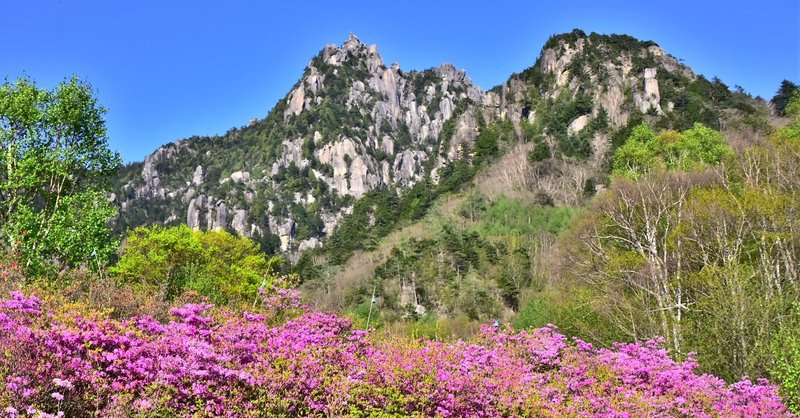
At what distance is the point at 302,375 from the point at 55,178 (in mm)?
18918

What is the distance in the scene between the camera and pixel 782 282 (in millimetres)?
22578

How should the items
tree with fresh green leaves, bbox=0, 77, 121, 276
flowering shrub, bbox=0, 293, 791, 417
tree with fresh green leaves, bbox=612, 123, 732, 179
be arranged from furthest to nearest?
tree with fresh green leaves, bbox=612, 123, 732, 179, tree with fresh green leaves, bbox=0, 77, 121, 276, flowering shrub, bbox=0, 293, 791, 417

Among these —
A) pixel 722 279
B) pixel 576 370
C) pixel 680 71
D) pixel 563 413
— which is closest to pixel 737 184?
pixel 722 279

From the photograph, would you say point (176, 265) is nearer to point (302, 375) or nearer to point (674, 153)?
point (302, 375)

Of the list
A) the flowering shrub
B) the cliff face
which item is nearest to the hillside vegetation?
the flowering shrub

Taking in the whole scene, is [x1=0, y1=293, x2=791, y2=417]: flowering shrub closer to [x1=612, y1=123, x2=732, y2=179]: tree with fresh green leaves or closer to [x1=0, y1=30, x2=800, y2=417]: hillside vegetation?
[x1=0, y1=30, x2=800, y2=417]: hillside vegetation

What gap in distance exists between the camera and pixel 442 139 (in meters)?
108

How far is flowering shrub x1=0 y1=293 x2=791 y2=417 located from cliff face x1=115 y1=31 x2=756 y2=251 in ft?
182

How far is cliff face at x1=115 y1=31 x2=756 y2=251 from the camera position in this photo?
77188mm

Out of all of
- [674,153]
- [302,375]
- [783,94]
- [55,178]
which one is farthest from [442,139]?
[302,375]

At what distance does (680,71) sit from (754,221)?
251 ft

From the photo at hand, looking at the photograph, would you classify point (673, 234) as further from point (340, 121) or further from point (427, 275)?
point (340, 121)

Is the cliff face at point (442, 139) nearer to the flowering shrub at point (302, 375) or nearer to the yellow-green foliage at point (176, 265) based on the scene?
the yellow-green foliage at point (176, 265)

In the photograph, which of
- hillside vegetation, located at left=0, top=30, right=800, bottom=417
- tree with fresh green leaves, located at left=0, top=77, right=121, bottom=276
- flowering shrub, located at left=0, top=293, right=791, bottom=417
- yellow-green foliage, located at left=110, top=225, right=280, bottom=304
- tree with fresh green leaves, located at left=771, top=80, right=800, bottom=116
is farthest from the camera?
tree with fresh green leaves, located at left=771, top=80, right=800, bottom=116
